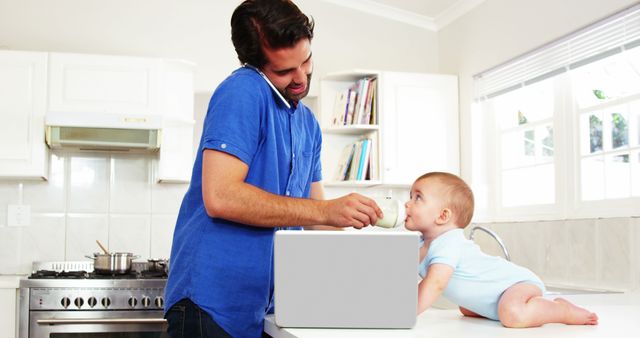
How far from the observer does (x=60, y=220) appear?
4.09 m

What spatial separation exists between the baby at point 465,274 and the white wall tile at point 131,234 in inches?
114

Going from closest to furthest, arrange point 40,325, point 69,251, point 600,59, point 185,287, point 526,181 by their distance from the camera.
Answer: point 185,287, point 600,59, point 40,325, point 526,181, point 69,251

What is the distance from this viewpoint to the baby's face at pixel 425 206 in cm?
149

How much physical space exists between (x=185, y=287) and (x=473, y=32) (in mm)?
3213

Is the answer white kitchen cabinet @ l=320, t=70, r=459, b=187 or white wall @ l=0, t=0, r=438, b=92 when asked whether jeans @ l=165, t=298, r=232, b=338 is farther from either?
white wall @ l=0, t=0, r=438, b=92

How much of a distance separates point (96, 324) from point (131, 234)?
79 cm

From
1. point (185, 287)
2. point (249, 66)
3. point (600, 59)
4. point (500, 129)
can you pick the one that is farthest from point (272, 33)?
point (500, 129)

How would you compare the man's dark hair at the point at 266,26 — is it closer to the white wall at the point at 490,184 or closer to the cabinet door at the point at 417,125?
the white wall at the point at 490,184

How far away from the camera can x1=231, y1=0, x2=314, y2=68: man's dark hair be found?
145 centimetres

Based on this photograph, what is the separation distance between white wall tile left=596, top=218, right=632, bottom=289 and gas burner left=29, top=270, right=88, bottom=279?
2.37 metres

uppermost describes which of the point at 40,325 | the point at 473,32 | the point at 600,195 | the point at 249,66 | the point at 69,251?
the point at 473,32

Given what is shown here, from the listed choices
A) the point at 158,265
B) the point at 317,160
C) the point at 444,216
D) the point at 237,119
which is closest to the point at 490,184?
the point at 158,265

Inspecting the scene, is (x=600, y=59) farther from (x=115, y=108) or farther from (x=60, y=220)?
(x=60, y=220)

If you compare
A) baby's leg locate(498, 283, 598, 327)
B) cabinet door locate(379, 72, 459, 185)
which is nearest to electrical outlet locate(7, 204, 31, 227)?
cabinet door locate(379, 72, 459, 185)
